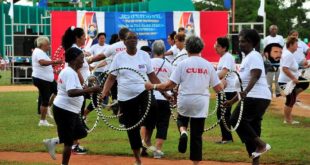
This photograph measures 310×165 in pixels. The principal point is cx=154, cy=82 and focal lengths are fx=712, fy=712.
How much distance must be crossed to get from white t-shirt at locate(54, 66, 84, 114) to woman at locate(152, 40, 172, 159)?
220 centimetres

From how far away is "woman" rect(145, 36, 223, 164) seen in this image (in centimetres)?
1032

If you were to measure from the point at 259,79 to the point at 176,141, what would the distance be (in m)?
3.76

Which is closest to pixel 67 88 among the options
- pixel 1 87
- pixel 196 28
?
pixel 196 28

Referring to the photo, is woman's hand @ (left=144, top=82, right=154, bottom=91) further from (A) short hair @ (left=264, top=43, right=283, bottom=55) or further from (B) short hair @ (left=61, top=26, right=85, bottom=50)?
(A) short hair @ (left=264, top=43, right=283, bottom=55)

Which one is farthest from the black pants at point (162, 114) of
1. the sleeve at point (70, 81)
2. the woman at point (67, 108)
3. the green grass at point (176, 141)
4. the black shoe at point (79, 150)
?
the sleeve at point (70, 81)

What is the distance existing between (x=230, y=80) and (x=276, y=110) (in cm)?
755

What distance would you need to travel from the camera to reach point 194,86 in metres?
10.3

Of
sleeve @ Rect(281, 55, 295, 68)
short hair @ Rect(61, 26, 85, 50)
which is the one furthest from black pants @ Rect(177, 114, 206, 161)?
sleeve @ Rect(281, 55, 295, 68)

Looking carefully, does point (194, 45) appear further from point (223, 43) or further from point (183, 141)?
point (223, 43)

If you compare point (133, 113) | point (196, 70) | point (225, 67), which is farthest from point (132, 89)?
point (225, 67)

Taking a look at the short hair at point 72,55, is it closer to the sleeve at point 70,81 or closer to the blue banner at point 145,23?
the sleeve at point 70,81

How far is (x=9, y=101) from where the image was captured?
79.3 feet

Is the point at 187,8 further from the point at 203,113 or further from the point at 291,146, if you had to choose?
the point at 203,113

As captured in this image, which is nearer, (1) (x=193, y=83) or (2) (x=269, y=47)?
(1) (x=193, y=83)
